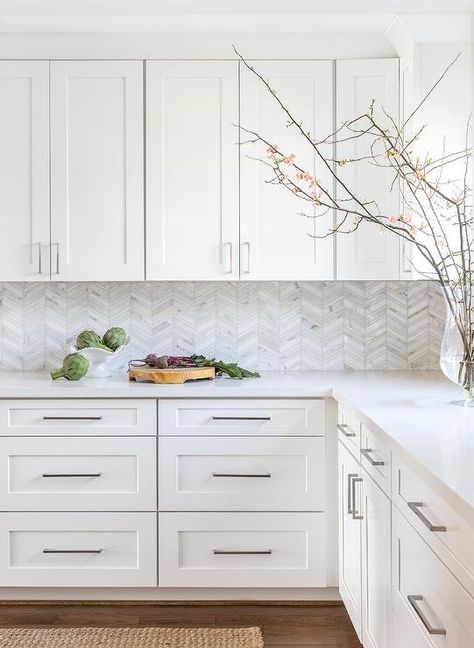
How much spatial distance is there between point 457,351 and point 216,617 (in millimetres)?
1382

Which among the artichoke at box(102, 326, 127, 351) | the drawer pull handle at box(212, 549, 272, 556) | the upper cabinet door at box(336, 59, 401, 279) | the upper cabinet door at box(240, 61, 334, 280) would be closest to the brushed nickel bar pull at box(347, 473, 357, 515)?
the drawer pull handle at box(212, 549, 272, 556)

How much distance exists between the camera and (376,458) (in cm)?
208

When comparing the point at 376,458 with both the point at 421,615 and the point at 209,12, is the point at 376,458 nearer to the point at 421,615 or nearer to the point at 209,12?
the point at 421,615

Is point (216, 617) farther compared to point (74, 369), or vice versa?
point (74, 369)

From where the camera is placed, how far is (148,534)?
111 inches

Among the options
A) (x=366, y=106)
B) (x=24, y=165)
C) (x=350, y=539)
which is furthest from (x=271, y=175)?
(x=350, y=539)

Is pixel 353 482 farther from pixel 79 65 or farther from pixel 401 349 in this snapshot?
pixel 79 65

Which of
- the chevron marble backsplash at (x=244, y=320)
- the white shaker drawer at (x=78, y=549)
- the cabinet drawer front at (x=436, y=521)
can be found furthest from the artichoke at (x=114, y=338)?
the cabinet drawer front at (x=436, y=521)

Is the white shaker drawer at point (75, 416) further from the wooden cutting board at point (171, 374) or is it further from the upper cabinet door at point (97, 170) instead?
the upper cabinet door at point (97, 170)

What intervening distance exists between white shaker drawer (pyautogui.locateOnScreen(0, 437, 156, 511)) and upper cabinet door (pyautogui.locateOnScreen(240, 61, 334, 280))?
34.9 inches

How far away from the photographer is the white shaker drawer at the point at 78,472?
283 centimetres

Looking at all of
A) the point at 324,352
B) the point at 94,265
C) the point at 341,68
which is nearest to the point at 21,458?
the point at 94,265

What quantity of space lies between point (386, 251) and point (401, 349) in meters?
0.59

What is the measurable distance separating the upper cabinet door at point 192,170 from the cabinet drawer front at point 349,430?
2.60 ft
